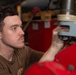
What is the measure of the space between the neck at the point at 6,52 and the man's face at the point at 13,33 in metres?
0.03

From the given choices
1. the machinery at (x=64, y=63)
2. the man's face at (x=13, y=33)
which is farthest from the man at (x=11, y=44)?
the machinery at (x=64, y=63)

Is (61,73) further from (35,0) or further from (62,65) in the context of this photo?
(35,0)

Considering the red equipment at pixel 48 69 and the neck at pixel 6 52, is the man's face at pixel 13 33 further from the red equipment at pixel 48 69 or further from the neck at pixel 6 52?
the red equipment at pixel 48 69

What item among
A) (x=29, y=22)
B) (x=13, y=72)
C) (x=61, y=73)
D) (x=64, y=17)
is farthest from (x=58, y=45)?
(x=29, y=22)

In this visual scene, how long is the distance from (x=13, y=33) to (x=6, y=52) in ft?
0.46

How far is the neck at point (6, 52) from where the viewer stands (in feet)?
5.05

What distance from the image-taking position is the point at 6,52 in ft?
5.08

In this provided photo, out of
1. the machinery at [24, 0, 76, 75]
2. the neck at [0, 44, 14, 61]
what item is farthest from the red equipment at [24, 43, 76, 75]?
the neck at [0, 44, 14, 61]

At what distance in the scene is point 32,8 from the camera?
11.3 ft

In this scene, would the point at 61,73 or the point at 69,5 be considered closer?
the point at 61,73

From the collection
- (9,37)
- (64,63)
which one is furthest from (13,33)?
(64,63)

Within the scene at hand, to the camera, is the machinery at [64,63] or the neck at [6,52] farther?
the neck at [6,52]

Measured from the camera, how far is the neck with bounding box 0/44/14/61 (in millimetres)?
1540

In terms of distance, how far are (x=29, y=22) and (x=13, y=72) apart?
1942mm
